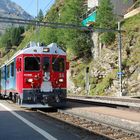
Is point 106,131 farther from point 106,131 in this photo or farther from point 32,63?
point 32,63

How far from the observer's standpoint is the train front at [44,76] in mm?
23141

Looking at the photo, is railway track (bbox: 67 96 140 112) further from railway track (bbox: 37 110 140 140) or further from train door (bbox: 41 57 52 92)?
railway track (bbox: 37 110 140 140)

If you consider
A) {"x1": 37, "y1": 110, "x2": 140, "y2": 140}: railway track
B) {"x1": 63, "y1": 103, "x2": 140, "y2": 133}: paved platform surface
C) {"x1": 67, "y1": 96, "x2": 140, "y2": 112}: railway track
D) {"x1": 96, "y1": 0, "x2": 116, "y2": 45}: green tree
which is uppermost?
{"x1": 96, "y1": 0, "x2": 116, "y2": 45}: green tree

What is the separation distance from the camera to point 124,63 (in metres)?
51.8

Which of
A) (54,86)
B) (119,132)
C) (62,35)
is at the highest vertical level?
(62,35)

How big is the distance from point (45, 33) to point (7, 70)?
52.7 m

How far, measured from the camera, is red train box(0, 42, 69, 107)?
23.2 metres

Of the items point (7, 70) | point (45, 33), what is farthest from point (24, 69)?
point (45, 33)

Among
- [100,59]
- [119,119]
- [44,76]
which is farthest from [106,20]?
[119,119]

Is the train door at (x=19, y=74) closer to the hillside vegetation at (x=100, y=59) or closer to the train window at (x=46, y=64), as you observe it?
the train window at (x=46, y=64)

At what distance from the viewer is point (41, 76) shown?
23453mm

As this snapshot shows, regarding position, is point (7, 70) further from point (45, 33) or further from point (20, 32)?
point (20, 32)

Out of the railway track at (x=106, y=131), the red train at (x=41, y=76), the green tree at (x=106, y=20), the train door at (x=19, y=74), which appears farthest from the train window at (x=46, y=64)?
the green tree at (x=106, y=20)

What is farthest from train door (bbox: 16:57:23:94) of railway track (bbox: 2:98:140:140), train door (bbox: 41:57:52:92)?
railway track (bbox: 2:98:140:140)
